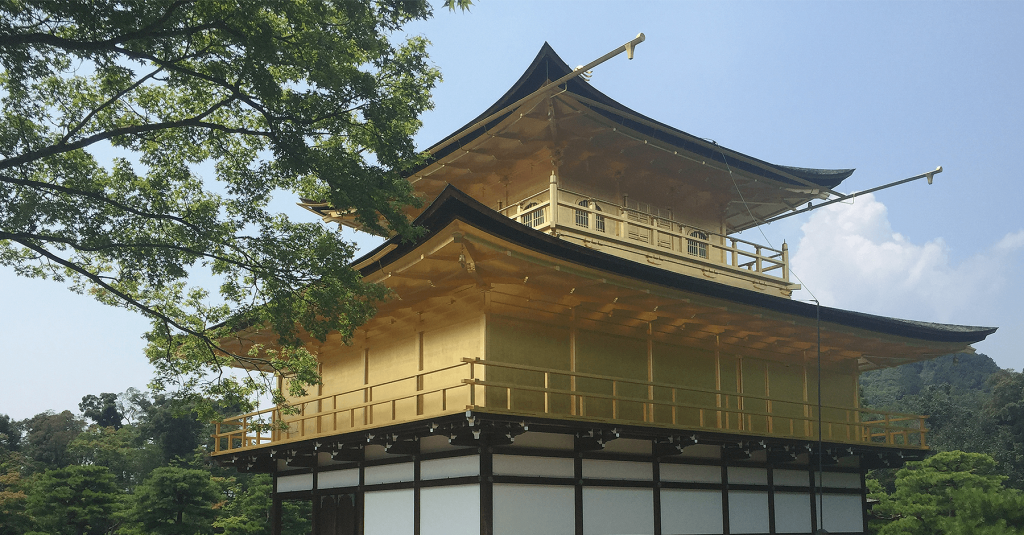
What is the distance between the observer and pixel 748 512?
1961cm

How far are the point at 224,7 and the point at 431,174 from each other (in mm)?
9827

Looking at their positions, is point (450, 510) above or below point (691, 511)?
above

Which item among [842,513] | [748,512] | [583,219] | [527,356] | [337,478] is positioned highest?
[583,219]

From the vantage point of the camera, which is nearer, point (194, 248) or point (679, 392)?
point (194, 248)

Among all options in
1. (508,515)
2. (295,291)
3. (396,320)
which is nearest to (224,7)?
(295,291)

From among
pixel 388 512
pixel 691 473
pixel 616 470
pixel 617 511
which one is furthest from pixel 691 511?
pixel 388 512

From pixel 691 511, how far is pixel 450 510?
5977mm

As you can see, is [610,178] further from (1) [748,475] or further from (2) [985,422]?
(2) [985,422]

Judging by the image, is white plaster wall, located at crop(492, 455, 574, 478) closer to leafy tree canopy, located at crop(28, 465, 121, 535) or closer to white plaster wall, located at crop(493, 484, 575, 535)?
white plaster wall, located at crop(493, 484, 575, 535)

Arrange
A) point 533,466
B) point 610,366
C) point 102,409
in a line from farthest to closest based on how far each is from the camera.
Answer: point 102,409
point 610,366
point 533,466

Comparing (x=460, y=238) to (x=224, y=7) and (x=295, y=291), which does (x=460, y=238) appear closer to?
(x=295, y=291)

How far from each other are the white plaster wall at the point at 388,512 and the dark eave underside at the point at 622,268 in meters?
5.07

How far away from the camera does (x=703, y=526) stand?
18531mm

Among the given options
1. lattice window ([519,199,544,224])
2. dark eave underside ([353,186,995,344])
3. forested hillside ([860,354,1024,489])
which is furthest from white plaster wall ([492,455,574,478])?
forested hillside ([860,354,1024,489])
